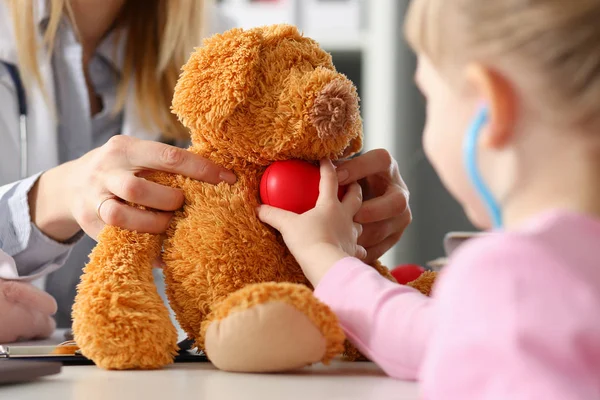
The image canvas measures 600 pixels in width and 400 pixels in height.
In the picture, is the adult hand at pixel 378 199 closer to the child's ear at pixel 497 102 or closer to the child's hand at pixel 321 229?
the child's hand at pixel 321 229

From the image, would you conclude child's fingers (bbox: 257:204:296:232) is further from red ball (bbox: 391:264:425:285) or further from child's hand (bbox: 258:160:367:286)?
red ball (bbox: 391:264:425:285)

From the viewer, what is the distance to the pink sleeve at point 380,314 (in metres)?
0.50

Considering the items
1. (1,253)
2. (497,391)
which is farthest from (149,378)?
(1,253)

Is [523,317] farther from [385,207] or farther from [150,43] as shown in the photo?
[150,43]

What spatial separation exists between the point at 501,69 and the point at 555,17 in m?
0.04

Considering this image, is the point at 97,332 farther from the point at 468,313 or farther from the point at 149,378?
the point at 468,313

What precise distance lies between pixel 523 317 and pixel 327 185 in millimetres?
312

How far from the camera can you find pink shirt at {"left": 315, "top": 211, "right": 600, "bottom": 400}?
0.31 m

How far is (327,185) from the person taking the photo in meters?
0.61

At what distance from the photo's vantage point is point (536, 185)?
0.36m

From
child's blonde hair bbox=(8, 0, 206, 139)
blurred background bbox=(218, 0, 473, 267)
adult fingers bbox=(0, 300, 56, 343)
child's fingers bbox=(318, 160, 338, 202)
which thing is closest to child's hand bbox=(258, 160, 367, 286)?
child's fingers bbox=(318, 160, 338, 202)

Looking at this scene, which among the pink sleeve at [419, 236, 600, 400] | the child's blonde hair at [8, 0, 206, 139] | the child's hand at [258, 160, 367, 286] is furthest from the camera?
the child's blonde hair at [8, 0, 206, 139]

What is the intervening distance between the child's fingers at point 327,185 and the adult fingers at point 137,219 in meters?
0.13

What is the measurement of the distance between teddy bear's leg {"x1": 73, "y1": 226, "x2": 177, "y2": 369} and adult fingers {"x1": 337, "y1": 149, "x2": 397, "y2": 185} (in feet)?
0.66
